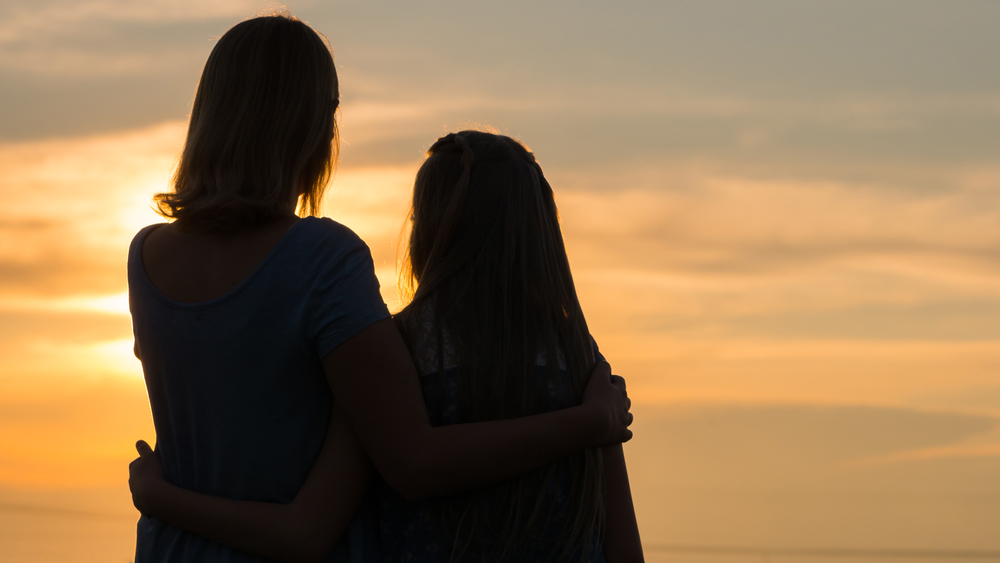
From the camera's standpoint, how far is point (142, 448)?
81.4 inches

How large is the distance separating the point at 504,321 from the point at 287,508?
0.71 meters

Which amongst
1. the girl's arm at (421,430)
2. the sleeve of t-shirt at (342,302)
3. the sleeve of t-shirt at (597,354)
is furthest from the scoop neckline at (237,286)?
the sleeve of t-shirt at (597,354)

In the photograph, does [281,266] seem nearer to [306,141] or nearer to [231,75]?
[306,141]

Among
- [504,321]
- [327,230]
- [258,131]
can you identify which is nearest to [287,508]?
[327,230]

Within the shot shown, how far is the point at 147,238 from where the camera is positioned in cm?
209

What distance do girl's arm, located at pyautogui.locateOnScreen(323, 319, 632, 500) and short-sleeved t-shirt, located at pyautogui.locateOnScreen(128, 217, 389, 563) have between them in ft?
0.22

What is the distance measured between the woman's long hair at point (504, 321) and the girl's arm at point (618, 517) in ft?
0.15

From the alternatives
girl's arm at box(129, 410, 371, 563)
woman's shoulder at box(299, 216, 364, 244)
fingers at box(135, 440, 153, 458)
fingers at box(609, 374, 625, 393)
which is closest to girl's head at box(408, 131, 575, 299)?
fingers at box(609, 374, 625, 393)

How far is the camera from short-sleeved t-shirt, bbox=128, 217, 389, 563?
6.06 feet

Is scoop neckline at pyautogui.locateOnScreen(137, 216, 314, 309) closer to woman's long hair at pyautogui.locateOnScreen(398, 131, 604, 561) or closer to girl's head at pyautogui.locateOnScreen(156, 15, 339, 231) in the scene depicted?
girl's head at pyautogui.locateOnScreen(156, 15, 339, 231)

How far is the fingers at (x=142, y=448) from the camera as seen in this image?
2.05 metres

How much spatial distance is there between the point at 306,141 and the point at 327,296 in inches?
17.1

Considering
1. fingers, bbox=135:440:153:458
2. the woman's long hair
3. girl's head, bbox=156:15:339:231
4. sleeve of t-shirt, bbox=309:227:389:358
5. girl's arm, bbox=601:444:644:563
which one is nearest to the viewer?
sleeve of t-shirt, bbox=309:227:389:358

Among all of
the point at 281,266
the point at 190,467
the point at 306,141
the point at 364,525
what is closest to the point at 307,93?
the point at 306,141
